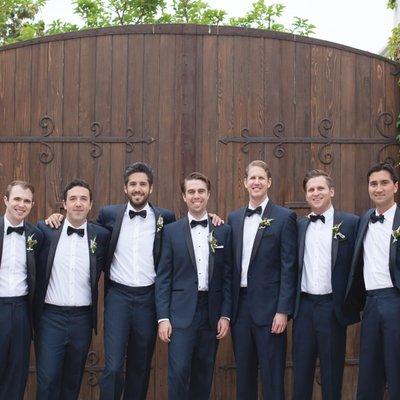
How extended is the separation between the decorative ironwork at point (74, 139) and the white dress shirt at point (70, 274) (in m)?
1.00

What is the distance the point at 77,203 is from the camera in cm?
413

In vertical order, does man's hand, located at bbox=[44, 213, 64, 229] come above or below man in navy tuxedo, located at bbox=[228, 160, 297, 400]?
above

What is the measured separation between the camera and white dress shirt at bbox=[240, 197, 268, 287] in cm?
413

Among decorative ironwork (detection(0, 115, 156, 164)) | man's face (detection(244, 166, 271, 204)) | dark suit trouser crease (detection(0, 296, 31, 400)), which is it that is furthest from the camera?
decorative ironwork (detection(0, 115, 156, 164))

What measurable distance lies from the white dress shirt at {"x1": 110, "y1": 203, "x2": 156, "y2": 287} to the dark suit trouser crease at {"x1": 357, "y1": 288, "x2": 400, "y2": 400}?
1347 mm

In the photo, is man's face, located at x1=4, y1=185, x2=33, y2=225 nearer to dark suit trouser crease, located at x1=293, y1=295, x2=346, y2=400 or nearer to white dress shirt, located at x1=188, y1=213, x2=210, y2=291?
white dress shirt, located at x1=188, y1=213, x2=210, y2=291

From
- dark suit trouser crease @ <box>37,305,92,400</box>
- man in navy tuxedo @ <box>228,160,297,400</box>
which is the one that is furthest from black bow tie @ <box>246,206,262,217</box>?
dark suit trouser crease @ <box>37,305,92,400</box>

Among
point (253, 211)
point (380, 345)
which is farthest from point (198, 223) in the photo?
point (380, 345)

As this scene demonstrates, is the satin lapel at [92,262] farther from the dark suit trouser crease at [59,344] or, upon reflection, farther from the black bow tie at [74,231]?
the dark suit trouser crease at [59,344]

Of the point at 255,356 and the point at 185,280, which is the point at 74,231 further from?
the point at 255,356

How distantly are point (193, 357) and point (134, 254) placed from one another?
74 cm

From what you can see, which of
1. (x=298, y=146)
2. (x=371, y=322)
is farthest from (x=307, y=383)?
(x=298, y=146)

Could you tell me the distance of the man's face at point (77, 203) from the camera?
4.13 m

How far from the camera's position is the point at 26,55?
5035 millimetres
